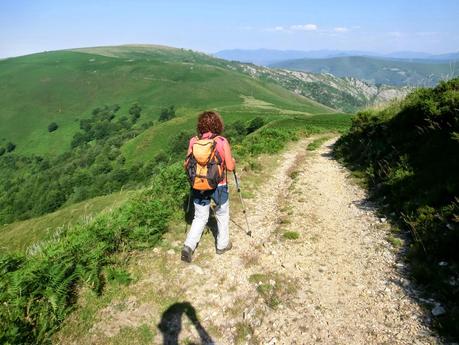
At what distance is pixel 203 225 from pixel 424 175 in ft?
23.9

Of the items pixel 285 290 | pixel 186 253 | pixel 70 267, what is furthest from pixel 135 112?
pixel 285 290

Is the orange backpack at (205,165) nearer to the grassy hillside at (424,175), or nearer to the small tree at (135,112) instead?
the grassy hillside at (424,175)

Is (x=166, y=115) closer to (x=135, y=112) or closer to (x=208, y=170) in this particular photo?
(x=135, y=112)

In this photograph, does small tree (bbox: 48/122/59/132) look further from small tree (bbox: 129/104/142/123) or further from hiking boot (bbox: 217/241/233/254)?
hiking boot (bbox: 217/241/233/254)

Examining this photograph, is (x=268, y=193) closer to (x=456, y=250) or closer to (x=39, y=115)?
(x=456, y=250)

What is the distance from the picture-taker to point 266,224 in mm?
10812

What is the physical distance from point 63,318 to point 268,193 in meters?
9.04

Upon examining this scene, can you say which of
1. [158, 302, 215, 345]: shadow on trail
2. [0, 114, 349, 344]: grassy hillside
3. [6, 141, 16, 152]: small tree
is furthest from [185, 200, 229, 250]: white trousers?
[6, 141, 16, 152]: small tree

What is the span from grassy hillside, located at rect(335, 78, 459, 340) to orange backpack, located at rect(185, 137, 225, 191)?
4.75 metres

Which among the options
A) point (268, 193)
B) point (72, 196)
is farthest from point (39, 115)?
point (268, 193)

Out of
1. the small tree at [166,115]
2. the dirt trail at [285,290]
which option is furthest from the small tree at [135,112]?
the dirt trail at [285,290]

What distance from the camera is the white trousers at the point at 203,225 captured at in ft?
27.3

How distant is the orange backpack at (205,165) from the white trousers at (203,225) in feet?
2.44

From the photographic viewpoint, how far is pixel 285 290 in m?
7.33
